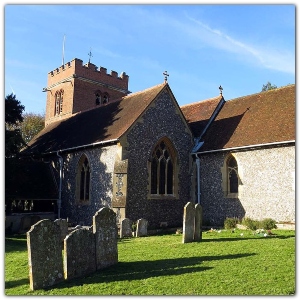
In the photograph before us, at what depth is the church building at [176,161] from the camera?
15.3 metres

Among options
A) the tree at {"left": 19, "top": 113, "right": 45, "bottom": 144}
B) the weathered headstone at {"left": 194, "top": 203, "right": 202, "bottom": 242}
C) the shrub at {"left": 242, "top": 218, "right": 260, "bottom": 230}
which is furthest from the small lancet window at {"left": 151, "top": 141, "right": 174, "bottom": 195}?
the tree at {"left": 19, "top": 113, "right": 45, "bottom": 144}

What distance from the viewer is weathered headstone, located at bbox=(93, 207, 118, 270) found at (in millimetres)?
8453

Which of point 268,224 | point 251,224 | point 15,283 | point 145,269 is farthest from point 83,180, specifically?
point 15,283

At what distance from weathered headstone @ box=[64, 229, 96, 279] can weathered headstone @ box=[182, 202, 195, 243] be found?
405 cm

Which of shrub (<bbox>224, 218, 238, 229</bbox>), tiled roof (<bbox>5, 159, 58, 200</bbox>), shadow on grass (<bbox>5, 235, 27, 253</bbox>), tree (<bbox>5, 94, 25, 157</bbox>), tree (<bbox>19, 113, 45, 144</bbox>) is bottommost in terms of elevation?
shadow on grass (<bbox>5, 235, 27, 253</bbox>)

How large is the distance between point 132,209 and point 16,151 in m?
5.83

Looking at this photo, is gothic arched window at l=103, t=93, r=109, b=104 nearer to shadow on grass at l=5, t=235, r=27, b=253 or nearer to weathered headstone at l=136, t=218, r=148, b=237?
shadow on grass at l=5, t=235, r=27, b=253

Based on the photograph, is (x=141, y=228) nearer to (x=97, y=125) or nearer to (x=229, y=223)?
(x=229, y=223)

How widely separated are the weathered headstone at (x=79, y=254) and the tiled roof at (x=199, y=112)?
40.1 feet

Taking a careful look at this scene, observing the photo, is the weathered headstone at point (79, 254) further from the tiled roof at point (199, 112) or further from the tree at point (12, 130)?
the tiled roof at point (199, 112)

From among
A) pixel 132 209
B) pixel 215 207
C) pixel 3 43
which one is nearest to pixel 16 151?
pixel 132 209

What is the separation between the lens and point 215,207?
55.6ft

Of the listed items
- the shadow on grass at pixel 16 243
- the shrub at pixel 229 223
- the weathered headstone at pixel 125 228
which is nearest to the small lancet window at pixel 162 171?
the weathered headstone at pixel 125 228

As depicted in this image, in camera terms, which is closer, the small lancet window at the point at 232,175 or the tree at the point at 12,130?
the tree at the point at 12,130
